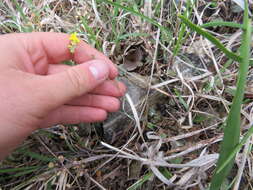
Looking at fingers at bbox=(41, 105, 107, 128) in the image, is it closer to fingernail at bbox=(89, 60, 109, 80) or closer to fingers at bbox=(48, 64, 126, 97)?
fingers at bbox=(48, 64, 126, 97)

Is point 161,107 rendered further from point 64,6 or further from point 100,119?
point 64,6

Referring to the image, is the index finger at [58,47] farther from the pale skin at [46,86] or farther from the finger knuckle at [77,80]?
the finger knuckle at [77,80]

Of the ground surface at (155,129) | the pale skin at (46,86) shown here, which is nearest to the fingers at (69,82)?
the pale skin at (46,86)

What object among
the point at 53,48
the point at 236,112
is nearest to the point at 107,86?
the point at 53,48

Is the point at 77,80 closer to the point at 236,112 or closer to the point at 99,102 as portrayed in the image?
the point at 99,102

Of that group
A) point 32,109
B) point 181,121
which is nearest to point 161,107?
point 181,121
